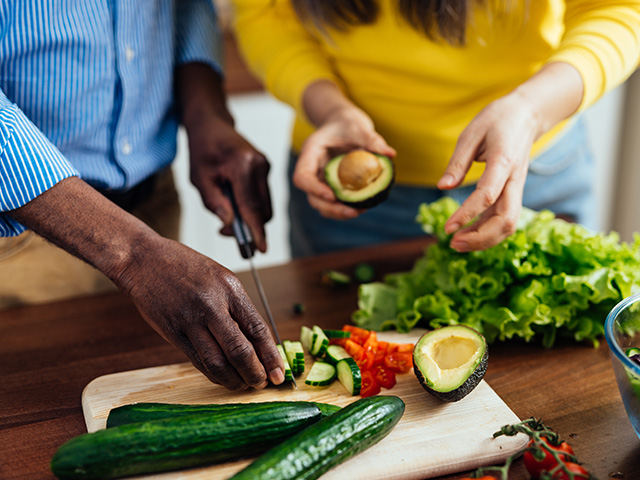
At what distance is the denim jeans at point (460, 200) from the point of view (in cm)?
198

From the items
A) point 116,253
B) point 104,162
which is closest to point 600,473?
point 116,253

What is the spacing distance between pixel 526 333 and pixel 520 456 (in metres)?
0.36

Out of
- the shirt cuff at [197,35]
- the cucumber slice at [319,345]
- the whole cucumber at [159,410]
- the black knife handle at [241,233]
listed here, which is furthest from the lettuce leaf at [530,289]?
the shirt cuff at [197,35]

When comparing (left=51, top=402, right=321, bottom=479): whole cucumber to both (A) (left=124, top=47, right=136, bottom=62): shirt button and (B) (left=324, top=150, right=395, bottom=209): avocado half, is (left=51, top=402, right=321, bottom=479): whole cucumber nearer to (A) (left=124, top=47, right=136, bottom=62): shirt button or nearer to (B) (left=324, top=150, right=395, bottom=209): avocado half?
(B) (left=324, top=150, right=395, bottom=209): avocado half

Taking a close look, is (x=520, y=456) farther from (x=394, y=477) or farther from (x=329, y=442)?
(x=329, y=442)

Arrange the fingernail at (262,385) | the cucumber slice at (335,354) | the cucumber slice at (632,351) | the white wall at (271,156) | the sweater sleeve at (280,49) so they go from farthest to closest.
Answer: the white wall at (271,156) < the sweater sleeve at (280,49) < the cucumber slice at (335,354) < the fingernail at (262,385) < the cucumber slice at (632,351)

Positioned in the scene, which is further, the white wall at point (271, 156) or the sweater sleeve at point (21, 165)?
the white wall at point (271, 156)

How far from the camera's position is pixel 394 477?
3.53 ft

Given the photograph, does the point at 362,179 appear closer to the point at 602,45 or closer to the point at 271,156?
the point at 602,45

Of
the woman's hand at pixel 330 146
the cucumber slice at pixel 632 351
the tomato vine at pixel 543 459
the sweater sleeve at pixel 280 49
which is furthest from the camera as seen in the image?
the sweater sleeve at pixel 280 49

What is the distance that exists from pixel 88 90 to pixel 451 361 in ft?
3.48

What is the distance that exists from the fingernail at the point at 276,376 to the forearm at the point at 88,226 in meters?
0.33

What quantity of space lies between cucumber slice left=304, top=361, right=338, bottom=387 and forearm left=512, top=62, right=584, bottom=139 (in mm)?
676

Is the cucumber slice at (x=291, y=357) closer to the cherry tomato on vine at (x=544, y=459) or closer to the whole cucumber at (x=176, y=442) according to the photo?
the whole cucumber at (x=176, y=442)
